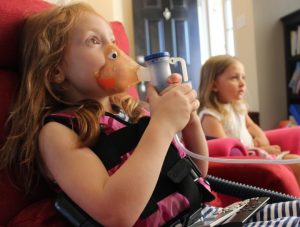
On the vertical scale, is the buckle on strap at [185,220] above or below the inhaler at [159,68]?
below

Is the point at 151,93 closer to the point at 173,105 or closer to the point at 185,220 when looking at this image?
the point at 173,105

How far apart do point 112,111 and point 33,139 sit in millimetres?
232

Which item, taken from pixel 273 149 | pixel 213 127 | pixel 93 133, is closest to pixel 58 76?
pixel 93 133

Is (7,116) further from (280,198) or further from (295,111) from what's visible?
(295,111)

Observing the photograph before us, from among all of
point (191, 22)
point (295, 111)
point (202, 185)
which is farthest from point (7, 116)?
point (191, 22)

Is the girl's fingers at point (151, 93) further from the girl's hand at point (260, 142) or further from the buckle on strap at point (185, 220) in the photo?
the girl's hand at point (260, 142)

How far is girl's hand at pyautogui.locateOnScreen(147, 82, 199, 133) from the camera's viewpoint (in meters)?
0.69

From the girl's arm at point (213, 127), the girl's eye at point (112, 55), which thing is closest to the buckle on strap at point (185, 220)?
the girl's eye at point (112, 55)

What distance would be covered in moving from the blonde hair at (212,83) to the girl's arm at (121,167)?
1.16 metres

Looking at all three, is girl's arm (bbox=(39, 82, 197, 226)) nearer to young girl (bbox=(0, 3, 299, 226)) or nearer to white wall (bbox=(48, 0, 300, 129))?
young girl (bbox=(0, 3, 299, 226))

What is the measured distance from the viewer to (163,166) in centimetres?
76

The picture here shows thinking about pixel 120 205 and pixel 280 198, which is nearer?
pixel 120 205

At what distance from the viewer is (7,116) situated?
2.63ft

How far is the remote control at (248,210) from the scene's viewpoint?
740 millimetres
